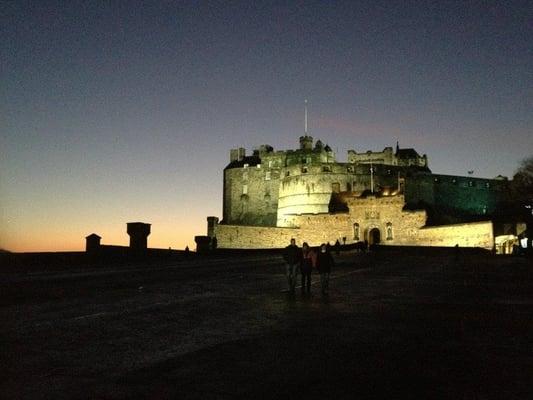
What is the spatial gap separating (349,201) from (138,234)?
36.8m

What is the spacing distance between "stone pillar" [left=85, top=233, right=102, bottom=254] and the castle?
3400 cm

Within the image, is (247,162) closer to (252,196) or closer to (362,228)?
→ (252,196)

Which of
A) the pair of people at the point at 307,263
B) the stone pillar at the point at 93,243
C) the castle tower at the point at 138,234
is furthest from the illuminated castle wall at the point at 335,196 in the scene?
the pair of people at the point at 307,263

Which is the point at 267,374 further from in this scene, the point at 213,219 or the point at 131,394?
the point at 213,219

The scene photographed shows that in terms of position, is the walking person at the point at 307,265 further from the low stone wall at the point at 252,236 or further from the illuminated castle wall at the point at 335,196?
the low stone wall at the point at 252,236

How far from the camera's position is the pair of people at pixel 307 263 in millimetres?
11836

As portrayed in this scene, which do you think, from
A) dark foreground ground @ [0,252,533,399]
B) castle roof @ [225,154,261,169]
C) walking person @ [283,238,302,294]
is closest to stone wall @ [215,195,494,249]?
castle roof @ [225,154,261,169]

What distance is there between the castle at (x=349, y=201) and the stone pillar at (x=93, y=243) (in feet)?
112

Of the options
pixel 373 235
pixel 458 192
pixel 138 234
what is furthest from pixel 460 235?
pixel 138 234

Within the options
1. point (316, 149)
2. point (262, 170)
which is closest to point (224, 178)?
point (262, 170)

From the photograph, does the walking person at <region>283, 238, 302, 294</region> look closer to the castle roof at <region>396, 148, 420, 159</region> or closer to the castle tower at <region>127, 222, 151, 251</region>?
the castle tower at <region>127, 222, 151, 251</region>

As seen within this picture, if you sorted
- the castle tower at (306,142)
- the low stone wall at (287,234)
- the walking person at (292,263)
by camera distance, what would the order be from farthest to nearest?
the castle tower at (306,142), the low stone wall at (287,234), the walking person at (292,263)

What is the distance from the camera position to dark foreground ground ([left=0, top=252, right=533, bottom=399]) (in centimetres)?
418

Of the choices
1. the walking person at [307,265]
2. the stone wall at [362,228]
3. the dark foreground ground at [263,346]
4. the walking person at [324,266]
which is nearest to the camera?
the dark foreground ground at [263,346]
